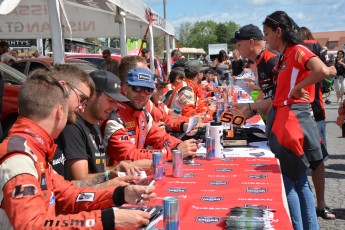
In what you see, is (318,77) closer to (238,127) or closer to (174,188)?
(238,127)

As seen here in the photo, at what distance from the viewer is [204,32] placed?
11306 cm

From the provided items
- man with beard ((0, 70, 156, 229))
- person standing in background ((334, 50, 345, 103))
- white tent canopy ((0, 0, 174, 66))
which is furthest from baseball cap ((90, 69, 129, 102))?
person standing in background ((334, 50, 345, 103))

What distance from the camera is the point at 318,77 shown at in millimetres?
2771

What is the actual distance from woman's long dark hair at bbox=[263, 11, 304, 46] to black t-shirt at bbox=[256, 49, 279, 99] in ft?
1.86

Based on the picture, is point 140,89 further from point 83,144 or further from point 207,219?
point 207,219

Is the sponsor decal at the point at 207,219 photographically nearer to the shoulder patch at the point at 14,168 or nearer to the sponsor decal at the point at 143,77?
the shoulder patch at the point at 14,168

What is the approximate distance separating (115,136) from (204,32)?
370ft

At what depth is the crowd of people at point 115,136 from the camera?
57.4 inches

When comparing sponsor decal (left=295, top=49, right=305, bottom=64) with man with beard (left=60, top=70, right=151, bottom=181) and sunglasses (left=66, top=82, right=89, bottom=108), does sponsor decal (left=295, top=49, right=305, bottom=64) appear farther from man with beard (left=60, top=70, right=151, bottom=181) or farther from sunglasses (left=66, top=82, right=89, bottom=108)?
sunglasses (left=66, top=82, right=89, bottom=108)

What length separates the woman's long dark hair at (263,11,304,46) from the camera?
299cm

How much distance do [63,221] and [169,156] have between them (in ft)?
4.66

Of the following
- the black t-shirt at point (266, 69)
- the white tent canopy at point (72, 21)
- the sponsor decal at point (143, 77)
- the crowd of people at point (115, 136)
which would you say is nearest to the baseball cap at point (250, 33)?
the crowd of people at point (115, 136)

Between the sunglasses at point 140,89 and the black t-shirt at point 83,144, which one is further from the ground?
the sunglasses at point 140,89

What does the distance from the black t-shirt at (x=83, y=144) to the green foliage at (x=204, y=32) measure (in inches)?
3653
